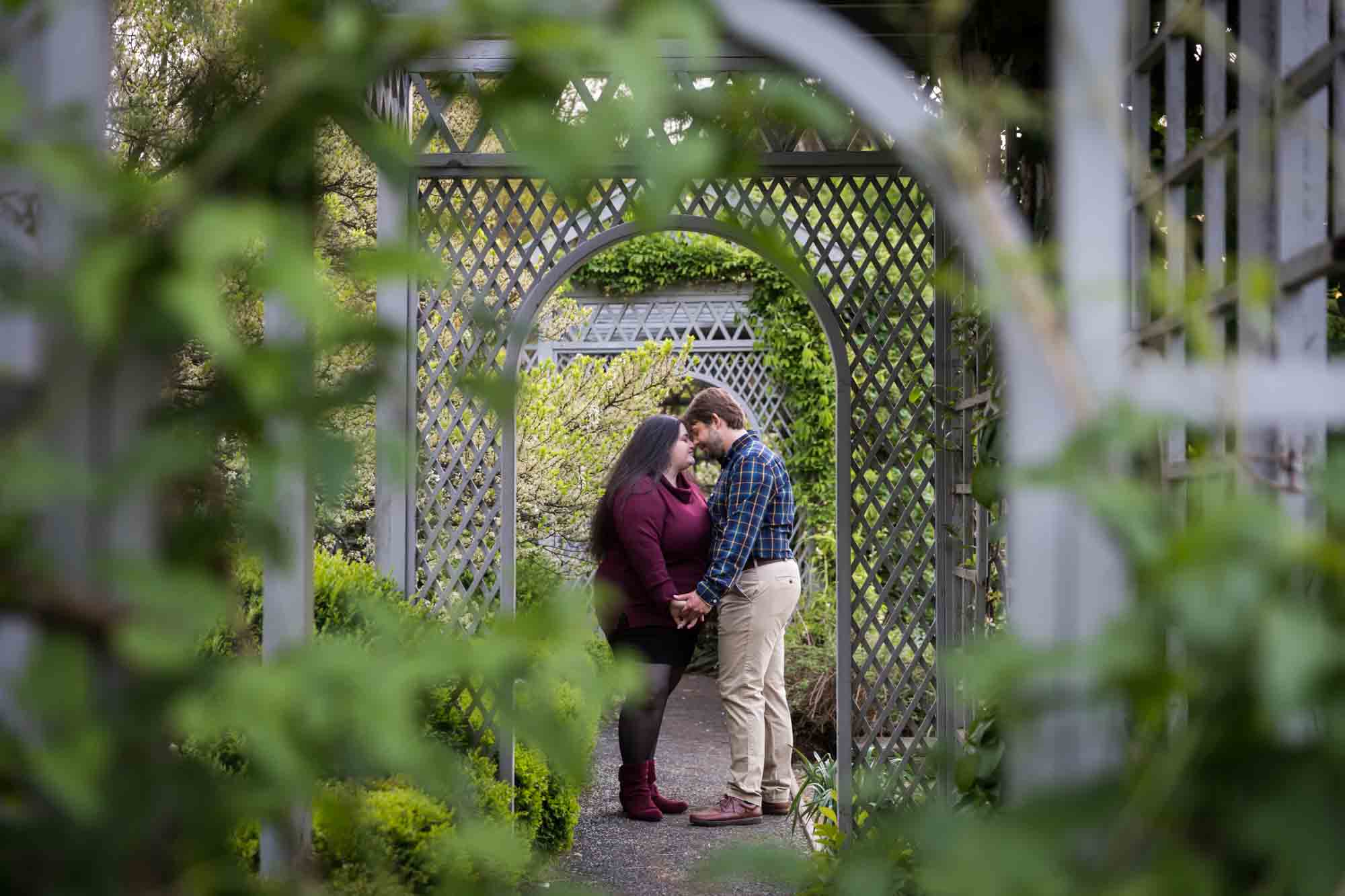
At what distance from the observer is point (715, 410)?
439cm

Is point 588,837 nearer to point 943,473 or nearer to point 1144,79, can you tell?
point 943,473

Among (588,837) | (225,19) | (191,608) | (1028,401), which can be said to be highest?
(225,19)

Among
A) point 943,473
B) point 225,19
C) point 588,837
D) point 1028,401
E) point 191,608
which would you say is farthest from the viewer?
point 588,837

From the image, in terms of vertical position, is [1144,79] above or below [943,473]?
above

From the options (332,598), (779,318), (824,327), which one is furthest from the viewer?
(779,318)

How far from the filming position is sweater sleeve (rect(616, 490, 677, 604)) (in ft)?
13.6

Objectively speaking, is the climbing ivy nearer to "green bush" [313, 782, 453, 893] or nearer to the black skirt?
the black skirt

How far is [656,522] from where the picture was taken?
13.8 ft

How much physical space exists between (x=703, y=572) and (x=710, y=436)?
1.81 ft

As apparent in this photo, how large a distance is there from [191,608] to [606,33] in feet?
1.41

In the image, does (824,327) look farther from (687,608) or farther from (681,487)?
(687,608)

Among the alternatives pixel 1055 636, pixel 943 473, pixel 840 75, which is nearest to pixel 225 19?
pixel 943 473

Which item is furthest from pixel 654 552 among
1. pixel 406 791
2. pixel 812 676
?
pixel 812 676

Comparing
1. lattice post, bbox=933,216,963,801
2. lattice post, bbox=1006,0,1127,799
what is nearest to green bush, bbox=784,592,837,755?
lattice post, bbox=933,216,963,801
